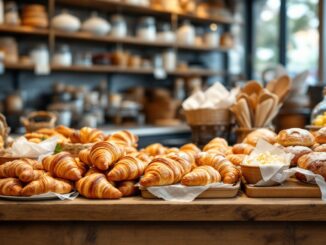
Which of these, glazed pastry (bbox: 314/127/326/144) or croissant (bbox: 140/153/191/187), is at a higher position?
glazed pastry (bbox: 314/127/326/144)

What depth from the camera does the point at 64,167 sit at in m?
1.45

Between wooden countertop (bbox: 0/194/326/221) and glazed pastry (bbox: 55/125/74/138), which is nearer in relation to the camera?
wooden countertop (bbox: 0/194/326/221)

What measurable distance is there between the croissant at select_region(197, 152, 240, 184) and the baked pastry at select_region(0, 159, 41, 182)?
52 cm

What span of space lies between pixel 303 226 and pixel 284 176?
0.52 feet

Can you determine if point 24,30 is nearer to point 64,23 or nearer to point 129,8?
point 64,23

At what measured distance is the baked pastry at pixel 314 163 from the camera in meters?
1.45

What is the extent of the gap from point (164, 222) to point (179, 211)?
64 millimetres

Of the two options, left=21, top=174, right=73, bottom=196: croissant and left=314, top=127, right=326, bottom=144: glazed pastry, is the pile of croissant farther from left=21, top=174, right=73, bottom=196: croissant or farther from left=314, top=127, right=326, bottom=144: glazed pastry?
left=314, top=127, right=326, bottom=144: glazed pastry

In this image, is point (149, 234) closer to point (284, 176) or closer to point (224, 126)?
point (284, 176)

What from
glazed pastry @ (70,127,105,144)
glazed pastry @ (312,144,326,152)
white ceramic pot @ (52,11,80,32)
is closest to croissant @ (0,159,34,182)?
glazed pastry @ (70,127,105,144)

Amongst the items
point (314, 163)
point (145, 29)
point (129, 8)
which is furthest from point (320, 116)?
point (129, 8)

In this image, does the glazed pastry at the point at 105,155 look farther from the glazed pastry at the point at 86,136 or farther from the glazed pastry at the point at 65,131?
the glazed pastry at the point at 65,131

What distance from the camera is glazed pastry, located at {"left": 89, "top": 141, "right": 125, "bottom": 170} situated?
1.44 meters

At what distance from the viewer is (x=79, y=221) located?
1.39m
